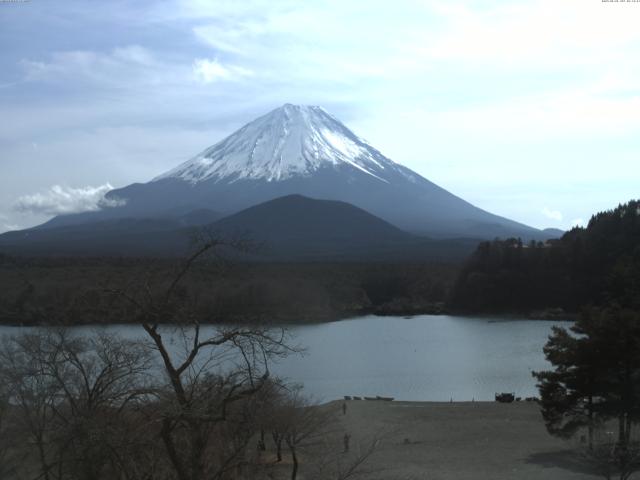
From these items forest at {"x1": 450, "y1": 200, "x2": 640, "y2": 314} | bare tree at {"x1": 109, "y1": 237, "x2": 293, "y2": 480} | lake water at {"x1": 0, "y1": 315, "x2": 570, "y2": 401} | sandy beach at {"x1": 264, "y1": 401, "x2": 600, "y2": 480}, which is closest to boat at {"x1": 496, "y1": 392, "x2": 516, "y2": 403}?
sandy beach at {"x1": 264, "y1": 401, "x2": 600, "y2": 480}

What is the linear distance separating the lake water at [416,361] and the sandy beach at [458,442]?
232 centimetres

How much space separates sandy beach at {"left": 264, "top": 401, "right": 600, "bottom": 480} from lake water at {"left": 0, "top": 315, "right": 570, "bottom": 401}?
2319mm

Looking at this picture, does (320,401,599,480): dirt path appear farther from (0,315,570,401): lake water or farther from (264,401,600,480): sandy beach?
(0,315,570,401): lake water

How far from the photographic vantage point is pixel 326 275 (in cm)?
4894

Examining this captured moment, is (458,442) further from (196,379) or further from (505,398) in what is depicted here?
(196,379)

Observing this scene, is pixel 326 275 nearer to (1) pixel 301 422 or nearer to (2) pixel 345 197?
(1) pixel 301 422

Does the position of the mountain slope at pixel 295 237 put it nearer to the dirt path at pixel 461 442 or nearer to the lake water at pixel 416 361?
the lake water at pixel 416 361

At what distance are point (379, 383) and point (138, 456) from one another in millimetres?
18464

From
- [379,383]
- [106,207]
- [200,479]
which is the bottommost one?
[379,383]

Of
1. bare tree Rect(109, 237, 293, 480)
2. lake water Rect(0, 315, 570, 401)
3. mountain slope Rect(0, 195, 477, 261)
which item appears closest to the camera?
bare tree Rect(109, 237, 293, 480)

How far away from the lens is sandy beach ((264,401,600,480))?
11.5 m

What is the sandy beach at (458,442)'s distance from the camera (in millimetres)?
11453

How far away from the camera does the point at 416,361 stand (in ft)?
86.0

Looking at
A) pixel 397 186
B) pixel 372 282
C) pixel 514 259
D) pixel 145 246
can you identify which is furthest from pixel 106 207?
pixel 514 259
